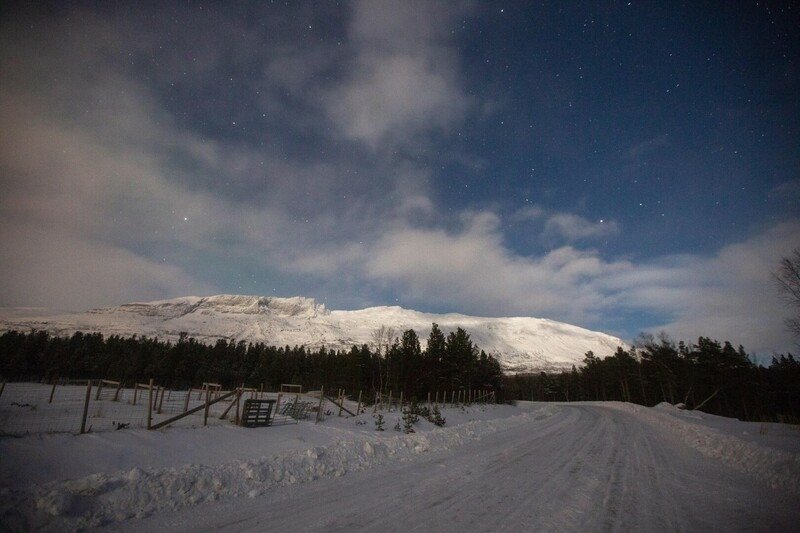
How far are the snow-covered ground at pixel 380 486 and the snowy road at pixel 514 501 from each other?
0.04 metres

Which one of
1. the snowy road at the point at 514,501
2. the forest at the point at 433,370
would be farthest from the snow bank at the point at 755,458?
the forest at the point at 433,370

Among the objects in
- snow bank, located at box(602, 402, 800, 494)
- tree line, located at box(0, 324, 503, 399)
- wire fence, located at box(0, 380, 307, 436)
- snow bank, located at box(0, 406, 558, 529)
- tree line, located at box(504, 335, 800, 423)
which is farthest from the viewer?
tree line, located at box(0, 324, 503, 399)

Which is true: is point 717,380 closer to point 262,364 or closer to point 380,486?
point 380,486

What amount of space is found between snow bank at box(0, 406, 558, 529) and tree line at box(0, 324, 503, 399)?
143ft

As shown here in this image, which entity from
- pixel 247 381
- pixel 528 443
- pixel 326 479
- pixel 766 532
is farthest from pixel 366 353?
pixel 766 532

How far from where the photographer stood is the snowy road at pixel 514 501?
5.68 meters

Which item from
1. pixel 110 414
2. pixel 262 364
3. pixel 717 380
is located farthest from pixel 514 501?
pixel 262 364

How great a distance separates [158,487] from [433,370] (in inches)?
1937

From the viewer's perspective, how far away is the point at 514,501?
22.0 ft

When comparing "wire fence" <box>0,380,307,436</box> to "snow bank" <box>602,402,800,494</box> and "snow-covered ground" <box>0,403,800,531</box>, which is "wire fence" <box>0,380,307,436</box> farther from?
"snow bank" <box>602,402,800,494</box>

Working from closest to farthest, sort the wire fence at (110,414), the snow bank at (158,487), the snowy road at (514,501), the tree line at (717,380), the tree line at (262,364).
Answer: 1. the snow bank at (158,487)
2. the snowy road at (514,501)
3. the wire fence at (110,414)
4. the tree line at (717,380)
5. the tree line at (262,364)

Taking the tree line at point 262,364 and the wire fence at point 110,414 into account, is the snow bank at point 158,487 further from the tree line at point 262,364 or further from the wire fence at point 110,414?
the tree line at point 262,364

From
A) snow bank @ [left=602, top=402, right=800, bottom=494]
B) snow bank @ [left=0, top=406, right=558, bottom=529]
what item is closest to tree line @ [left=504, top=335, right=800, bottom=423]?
snow bank @ [left=602, top=402, right=800, bottom=494]

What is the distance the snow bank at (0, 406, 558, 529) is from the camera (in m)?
5.45
